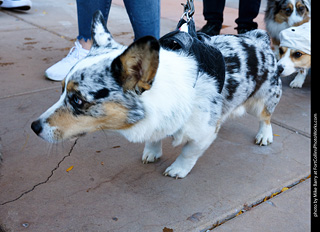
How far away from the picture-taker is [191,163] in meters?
2.83

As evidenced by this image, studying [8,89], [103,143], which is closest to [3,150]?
[103,143]

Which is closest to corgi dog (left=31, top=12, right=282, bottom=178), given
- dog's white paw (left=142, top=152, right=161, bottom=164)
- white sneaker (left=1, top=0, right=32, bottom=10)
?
dog's white paw (left=142, top=152, right=161, bottom=164)

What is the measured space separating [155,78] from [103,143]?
123 centimetres

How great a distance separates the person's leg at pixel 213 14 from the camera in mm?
5387

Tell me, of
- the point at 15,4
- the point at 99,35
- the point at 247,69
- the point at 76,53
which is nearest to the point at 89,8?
the point at 76,53

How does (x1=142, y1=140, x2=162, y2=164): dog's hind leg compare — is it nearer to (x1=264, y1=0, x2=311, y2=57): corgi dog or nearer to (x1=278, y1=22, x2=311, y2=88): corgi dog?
(x1=278, y1=22, x2=311, y2=88): corgi dog

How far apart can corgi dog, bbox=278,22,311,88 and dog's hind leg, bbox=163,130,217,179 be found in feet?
6.99

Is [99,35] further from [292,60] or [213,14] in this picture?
[213,14]

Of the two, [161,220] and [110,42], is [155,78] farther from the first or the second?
[161,220]

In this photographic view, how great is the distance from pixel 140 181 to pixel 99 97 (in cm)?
93

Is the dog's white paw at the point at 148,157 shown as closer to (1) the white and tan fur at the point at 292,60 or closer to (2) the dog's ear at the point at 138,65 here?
(2) the dog's ear at the point at 138,65

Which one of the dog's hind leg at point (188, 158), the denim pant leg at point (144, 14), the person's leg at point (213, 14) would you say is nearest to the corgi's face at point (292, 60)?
the person's leg at point (213, 14)

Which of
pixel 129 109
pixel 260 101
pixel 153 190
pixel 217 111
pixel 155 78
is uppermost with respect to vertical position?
pixel 155 78

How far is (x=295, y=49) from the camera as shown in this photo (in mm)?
4383
